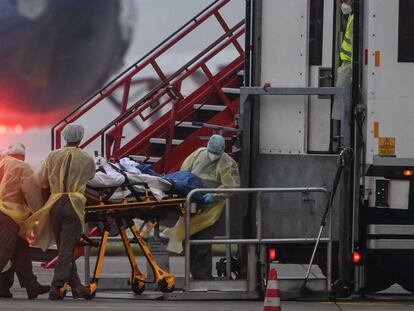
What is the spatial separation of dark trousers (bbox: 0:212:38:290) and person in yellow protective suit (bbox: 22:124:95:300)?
0.21 meters

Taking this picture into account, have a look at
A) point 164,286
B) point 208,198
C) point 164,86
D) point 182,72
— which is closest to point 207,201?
point 208,198

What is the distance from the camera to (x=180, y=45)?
20.4 meters

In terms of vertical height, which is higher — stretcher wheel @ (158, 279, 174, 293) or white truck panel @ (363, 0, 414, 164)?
white truck panel @ (363, 0, 414, 164)

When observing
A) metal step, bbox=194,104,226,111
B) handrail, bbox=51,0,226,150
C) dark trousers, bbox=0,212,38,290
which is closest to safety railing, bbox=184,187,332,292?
dark trousers, bbox=0,212,38,290

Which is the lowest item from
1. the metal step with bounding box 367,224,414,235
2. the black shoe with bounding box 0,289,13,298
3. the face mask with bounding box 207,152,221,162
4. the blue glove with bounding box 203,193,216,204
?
the black shoe with bounding box 0,289,13,298

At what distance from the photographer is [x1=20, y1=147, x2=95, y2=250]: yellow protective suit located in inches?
618

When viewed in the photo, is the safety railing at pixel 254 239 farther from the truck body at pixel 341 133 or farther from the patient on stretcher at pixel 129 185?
the patient on stretcher at pixel 129 185

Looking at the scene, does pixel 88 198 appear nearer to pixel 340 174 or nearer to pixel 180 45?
pixel 340 174

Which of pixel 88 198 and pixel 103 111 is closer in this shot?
pixel 88 198

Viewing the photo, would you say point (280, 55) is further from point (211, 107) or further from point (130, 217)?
point (211, 107)

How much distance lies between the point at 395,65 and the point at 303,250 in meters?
1.95

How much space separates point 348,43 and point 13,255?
372 centimetres

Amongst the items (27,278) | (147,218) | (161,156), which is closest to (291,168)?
(147,218)

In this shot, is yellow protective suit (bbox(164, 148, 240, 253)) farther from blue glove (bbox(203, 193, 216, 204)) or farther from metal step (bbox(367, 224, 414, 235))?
metal step (bbox(367, 224, 414, 235))
